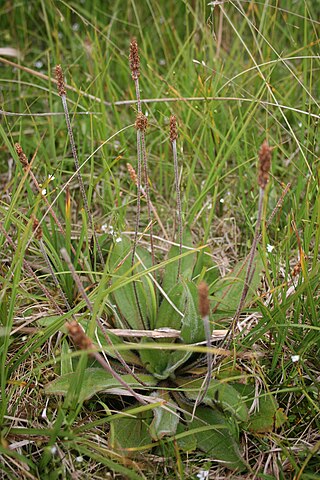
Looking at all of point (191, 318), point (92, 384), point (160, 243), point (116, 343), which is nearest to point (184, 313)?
point (191, 318)

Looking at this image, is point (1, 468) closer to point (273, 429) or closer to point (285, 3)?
point (273, 429)

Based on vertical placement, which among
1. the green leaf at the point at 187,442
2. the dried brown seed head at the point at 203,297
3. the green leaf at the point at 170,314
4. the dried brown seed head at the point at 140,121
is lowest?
the green leaf at the point at 187,442

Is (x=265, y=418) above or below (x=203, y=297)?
below

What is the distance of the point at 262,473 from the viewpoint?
69.6 inches

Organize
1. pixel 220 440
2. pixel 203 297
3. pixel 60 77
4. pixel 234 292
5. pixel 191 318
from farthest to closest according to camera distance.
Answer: pixel 234 292
pixel 191 318
pixel 220 440
pixel 60 77
pixel 203 297

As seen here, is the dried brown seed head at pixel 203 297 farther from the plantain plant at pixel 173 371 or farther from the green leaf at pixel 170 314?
the green leaf at pixel 170 314

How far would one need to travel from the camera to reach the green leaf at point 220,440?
5.78 ft

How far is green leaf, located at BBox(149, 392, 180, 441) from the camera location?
5.80ft

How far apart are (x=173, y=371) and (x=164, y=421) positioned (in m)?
0.22

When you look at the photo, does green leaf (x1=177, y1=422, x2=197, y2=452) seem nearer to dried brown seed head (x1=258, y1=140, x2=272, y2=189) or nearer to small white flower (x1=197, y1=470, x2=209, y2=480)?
small white flower (x1=197, y1=470, x2=209, y2=480)

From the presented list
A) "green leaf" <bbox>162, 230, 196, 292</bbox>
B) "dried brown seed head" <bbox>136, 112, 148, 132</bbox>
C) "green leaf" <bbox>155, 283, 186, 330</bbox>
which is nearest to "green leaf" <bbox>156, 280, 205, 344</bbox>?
"green leaf" <bbox>155, 283, 186, 330</bbox>

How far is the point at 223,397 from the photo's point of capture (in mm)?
1858

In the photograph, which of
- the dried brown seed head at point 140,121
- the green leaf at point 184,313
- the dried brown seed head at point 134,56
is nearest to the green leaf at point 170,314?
A: the green leaf at point 184,313

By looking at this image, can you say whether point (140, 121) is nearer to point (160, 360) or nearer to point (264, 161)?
point (264, 161)
